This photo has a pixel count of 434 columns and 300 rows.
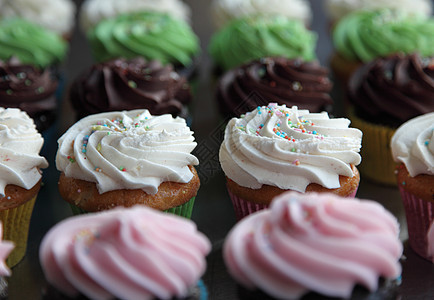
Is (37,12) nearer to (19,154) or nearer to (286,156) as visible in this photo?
(19,154)

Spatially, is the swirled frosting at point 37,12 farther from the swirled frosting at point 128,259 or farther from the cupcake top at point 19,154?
the swirled frosting at point 128,259

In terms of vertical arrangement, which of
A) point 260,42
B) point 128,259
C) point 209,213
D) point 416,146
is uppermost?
point 128,259

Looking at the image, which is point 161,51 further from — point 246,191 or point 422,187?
point 422,187

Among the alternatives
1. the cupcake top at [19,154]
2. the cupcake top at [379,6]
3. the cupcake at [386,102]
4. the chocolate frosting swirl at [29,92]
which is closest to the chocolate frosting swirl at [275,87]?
the cupcake at [386,102]

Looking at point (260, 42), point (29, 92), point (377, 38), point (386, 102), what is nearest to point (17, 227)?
point (29, 92)

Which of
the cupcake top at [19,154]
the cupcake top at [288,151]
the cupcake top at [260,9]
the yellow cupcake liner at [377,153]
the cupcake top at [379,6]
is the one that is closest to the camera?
the cupcake top at [288,151]
